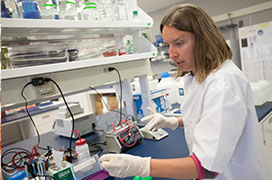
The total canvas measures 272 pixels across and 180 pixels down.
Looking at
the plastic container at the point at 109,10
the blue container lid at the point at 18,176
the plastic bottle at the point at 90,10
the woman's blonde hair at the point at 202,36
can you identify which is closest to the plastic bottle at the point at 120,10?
the plastic container at the point at 109,10

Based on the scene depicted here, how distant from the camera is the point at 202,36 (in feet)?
2.51

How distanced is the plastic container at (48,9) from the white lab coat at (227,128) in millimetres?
878

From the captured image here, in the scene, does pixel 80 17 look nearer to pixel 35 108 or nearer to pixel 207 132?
A: pixel 207 132

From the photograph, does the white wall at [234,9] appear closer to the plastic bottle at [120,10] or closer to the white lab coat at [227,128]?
the plastic bottle at [120,10]

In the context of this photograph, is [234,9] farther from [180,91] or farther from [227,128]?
[227,128]

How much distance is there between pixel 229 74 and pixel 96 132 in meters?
1.30

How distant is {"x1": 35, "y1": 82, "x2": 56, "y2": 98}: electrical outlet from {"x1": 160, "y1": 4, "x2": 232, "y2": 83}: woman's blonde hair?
0.72 meters

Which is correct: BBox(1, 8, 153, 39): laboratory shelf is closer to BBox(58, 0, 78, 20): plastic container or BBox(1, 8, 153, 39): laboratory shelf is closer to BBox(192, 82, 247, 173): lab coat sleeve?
BBox(58, 0, 78, 20): plastic container

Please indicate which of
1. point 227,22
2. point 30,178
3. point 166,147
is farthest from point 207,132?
point 227,22

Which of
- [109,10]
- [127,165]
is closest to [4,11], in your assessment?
[109,10]

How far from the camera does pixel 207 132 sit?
660 mm

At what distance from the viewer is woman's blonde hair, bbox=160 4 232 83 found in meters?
0.77

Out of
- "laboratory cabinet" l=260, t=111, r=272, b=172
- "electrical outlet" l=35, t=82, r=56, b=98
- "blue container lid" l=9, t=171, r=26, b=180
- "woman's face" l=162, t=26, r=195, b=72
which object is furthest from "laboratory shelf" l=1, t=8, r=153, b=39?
"laboratory cabinet" l=260, t=111, r=272, b=172

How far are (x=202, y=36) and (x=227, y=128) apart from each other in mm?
368
